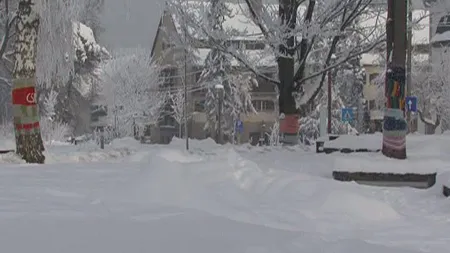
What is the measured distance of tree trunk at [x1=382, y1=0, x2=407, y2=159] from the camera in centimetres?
1053

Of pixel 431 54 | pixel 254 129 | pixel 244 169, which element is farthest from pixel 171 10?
pixel 254 129

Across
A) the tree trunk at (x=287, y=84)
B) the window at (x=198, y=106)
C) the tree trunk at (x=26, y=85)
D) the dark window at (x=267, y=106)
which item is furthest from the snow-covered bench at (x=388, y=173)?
the dark window at (x=267, y=106)

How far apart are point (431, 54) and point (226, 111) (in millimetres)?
17184

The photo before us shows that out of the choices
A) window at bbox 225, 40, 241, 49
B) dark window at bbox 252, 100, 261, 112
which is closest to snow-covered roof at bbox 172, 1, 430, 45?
window at bbox 225, 40, 241, 49

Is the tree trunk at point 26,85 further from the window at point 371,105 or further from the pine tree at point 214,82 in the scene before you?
the window at point 371,105

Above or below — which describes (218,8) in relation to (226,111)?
above

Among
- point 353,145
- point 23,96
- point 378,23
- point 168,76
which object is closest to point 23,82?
point 23,96

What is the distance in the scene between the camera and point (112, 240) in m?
4.04

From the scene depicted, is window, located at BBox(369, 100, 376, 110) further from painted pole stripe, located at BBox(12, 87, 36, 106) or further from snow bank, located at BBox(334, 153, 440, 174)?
snow bank, located at BBox(334, 153, 440, 174)

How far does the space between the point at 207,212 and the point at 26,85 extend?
8.00 meters

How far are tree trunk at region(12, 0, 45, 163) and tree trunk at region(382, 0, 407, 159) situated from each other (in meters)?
7.04

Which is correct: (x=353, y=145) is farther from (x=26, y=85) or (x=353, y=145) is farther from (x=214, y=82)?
(x=214, y=82)

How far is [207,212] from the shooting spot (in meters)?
5.36

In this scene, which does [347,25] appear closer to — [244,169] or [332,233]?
[244,169]
